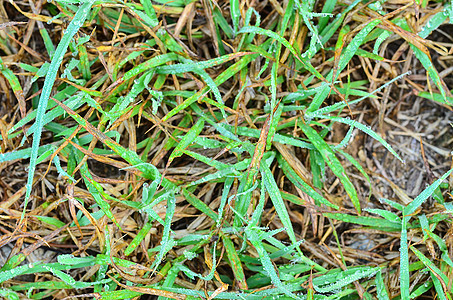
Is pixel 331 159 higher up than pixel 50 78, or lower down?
lower down

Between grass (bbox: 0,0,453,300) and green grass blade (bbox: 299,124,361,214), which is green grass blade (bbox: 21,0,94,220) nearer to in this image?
grass (bbox: 0,0,453,300)

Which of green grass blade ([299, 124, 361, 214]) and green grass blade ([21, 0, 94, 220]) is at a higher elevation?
green grass blade ([21, 0, 94, 220])

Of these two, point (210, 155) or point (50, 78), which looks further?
point (210, 155)

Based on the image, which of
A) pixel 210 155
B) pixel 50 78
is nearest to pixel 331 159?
pixel 210 155

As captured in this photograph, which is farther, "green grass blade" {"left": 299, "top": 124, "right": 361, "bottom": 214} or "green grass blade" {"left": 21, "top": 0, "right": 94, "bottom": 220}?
"green grass blade" {"left": 299, "top": 124, "right": 361, "bottom": 214}

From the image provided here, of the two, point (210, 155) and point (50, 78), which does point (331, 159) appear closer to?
point (210, 155)

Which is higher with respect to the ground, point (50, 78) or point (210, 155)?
point (50, 78)

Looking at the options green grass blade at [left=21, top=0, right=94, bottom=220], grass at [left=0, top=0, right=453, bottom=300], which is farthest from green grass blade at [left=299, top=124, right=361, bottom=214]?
green grass blade at [left=21, top=0, right=94, bottom=220]

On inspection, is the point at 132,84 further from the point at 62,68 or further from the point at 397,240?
the point at 397,240

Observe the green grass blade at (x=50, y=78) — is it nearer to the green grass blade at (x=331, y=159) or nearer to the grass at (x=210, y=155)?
the grass at (x=210, y=155)

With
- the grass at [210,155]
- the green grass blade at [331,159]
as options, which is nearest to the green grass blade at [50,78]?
the grass at [210,155]
